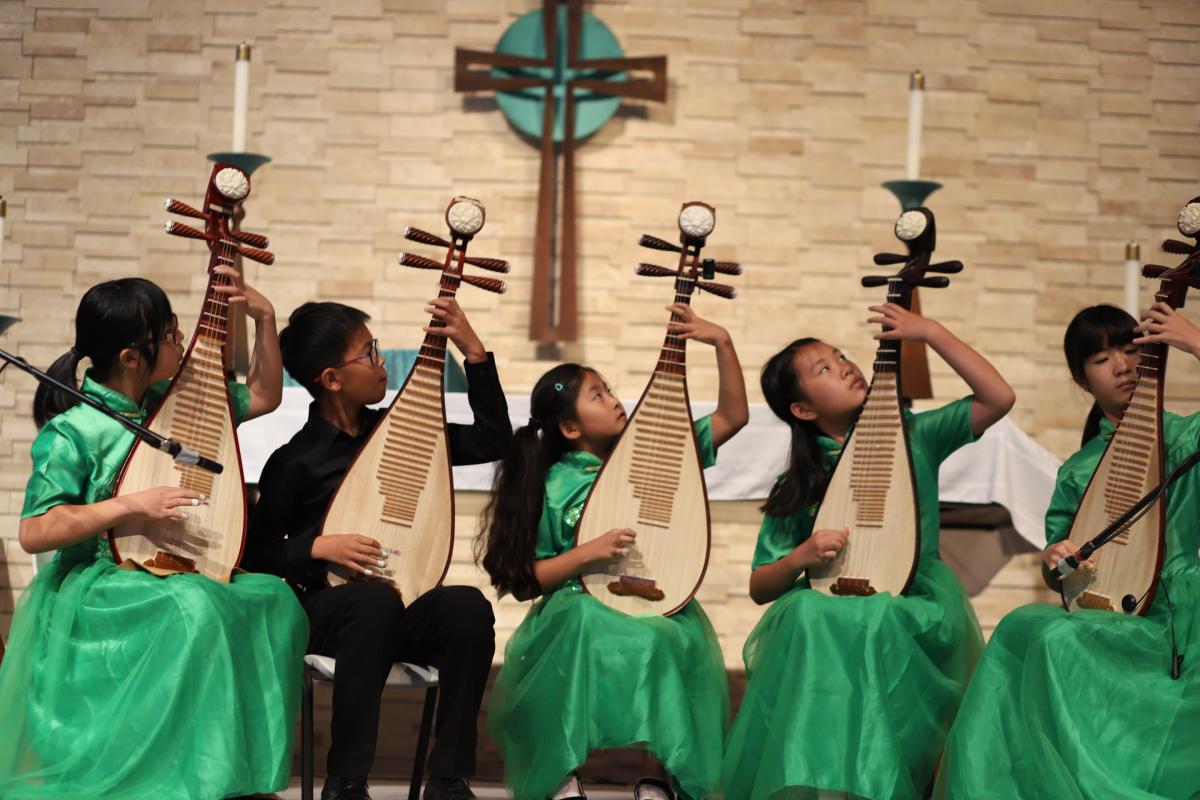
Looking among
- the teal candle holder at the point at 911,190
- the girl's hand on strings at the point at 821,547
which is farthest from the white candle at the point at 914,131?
the girl's hand on strings at the point at 821,547

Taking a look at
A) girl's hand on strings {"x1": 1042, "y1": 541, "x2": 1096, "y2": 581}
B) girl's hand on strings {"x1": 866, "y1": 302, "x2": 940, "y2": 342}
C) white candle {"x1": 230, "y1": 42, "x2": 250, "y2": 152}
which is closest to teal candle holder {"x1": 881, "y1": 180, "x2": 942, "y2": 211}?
girl's hand on strings {"x1": 866, "y1": 302, "x2": 940, "y2": 342}

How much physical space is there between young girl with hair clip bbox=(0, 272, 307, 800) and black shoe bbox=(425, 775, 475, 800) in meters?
0.29

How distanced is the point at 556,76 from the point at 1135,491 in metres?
2.35

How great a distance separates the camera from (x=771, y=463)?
11.3 ft

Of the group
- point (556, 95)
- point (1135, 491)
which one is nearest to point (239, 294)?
point (1135, 491)

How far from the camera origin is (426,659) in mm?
2662

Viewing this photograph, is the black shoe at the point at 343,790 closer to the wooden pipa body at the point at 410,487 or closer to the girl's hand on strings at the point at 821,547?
the wooden pipa body at the point at 410,487

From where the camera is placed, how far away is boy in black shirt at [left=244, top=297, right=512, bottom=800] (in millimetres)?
2510

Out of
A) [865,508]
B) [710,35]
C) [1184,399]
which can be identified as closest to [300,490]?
[865,508]

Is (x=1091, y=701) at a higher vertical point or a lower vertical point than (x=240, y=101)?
lower

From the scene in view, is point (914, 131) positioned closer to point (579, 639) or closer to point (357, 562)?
point (579, 639)

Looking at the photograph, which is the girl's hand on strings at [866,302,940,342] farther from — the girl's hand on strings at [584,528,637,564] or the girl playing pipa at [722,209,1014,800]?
the girl's hand on strings at [584,528,637,564]

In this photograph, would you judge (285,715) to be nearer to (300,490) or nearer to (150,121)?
(300,490)

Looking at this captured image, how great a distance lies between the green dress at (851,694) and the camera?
2457 mm
